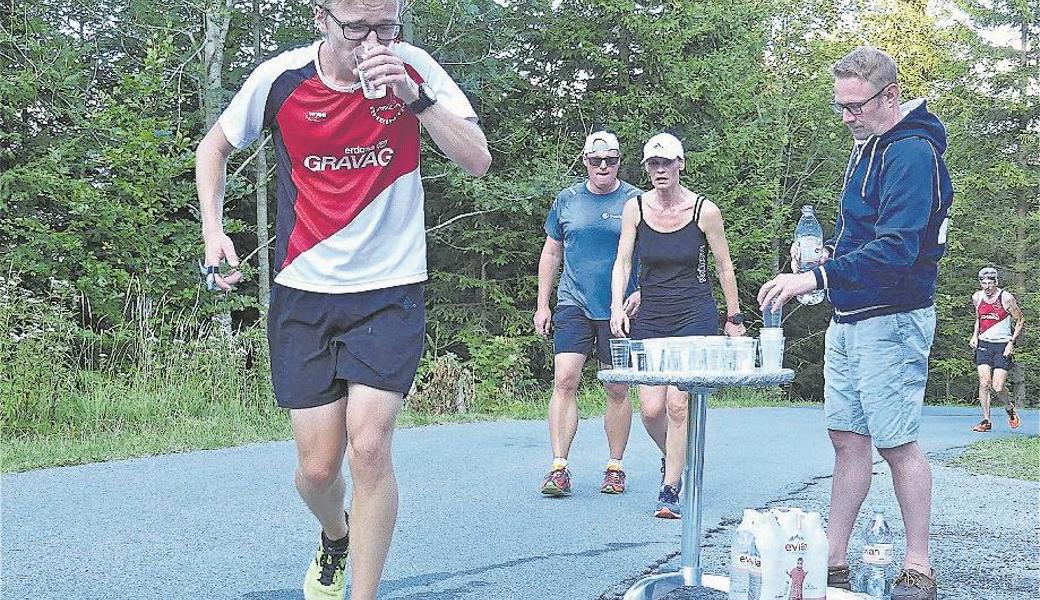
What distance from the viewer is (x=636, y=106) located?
1027 inches

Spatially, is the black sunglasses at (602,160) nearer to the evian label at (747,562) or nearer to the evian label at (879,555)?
the evian label at (879,555)

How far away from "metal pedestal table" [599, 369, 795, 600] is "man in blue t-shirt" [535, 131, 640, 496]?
8.27ft

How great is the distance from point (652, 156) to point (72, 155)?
1366cm

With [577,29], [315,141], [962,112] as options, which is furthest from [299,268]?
[962,112]

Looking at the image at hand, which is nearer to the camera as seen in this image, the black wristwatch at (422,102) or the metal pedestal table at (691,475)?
the black wristwatch at (422,102)

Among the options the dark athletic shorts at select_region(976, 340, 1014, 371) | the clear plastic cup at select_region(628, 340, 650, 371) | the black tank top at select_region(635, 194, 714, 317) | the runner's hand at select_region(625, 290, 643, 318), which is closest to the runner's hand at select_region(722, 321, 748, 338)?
the black tank top at select_region(635, 194, 714, 317)

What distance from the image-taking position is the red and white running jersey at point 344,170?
11.8 feet

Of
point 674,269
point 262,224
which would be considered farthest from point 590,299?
point 262,224

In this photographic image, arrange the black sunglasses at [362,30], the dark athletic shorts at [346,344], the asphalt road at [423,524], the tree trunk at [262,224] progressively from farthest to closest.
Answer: the tree trunk at [262,224] < the asphalt road at [423,524] < the dark athletic shorts at [346,344] < the black sunglasses at [362,30]

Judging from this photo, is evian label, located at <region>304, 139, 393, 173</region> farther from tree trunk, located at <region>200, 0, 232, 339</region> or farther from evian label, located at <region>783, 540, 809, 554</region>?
tree trunk, located at <region>200, 0, 232, 339</region>

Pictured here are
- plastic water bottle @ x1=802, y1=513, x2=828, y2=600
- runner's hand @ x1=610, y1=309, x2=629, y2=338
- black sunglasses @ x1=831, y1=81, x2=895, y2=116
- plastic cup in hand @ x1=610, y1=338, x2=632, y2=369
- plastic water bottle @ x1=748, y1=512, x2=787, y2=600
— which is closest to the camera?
plastic water bottle @ x1=748, y1=512, x2=787, y2=600

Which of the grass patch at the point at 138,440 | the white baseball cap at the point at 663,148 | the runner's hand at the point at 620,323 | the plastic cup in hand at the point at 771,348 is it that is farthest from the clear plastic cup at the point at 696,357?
the grass patch at the point at 138,440

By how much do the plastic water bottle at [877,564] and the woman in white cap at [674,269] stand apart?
6.57 ft

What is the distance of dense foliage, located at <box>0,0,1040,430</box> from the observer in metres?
16.8
